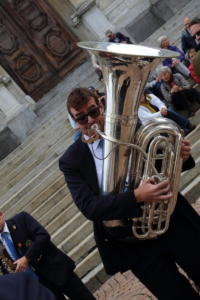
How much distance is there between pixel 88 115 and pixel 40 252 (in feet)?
4.67

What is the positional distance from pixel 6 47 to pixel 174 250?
10897 millimetres

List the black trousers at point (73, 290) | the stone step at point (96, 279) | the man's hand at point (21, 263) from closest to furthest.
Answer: the man's hand at point (21, 263) → the black trousers at point (73, 290) → the stone step at point (96, 279)

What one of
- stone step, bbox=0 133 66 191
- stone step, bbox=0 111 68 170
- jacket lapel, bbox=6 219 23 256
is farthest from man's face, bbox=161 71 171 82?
jacket lapel, bbox=6 219 23 256

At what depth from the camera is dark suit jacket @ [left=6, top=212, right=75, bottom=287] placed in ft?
11.0

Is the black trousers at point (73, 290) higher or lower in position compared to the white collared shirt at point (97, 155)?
lower

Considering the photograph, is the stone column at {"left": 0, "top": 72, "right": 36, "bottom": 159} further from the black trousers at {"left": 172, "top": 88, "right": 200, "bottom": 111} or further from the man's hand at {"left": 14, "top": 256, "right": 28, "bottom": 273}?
the man's hand at {"left": 14, "top": 256, "right": 28, "bottom": 273}

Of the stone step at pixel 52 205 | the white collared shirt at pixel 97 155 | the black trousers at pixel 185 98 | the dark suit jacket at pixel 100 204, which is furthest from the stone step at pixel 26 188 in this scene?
the white collared shirt at pixel 97 155

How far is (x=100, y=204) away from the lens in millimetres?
2393

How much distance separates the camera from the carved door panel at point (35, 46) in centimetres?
1233

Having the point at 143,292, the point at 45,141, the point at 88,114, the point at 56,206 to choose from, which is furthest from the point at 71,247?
the point at 45,141

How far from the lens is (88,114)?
2.44 m

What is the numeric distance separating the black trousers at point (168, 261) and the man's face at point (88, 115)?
2.60 feet

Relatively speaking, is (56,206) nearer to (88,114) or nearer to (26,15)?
(88,114)

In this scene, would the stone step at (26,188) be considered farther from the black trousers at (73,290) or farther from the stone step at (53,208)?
the black trousers at (73,290)
